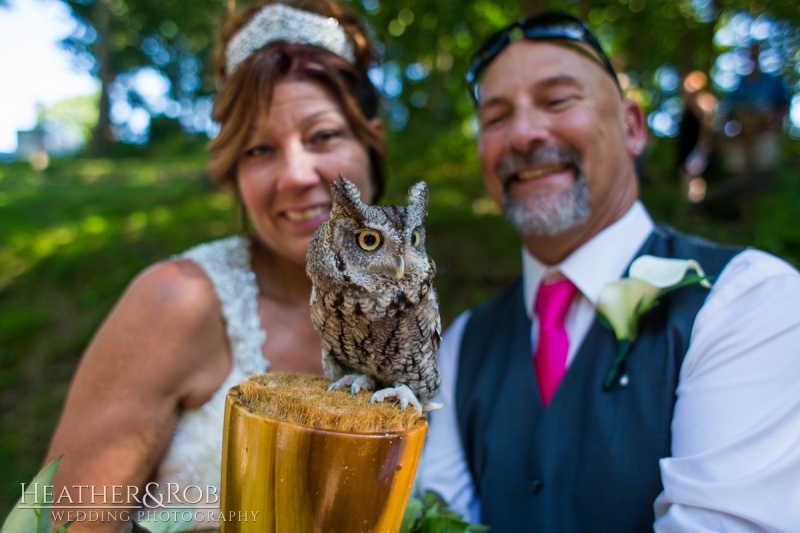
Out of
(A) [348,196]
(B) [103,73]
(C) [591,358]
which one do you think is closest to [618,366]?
(C) [591,358]

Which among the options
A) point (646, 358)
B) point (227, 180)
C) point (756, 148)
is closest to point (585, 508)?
point (646, 358)

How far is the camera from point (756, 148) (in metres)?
5.31

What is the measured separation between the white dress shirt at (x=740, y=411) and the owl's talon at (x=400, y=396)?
74 centimetres

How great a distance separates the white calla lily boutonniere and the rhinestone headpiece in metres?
1.23

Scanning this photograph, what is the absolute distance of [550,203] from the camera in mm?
1787

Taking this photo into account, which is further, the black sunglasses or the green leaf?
the black sunglasses

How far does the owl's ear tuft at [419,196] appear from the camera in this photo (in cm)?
97

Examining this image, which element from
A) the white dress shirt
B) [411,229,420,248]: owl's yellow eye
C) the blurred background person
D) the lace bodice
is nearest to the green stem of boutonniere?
the white dress shirt

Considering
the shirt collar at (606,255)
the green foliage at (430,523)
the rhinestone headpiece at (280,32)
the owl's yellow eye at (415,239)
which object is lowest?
the green foliage at (430,523)

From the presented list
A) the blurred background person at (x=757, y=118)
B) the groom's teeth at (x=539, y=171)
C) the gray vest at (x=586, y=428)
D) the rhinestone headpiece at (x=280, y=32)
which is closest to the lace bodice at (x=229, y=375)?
the rhinestone headpiece at (x=280, y=32)

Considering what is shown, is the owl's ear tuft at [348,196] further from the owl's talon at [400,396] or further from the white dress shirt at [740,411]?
the white dress shirt at [740,411]

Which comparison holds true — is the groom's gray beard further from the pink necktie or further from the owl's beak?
the owl's beak

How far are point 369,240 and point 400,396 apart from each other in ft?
1.12

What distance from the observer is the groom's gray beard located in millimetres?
1771
